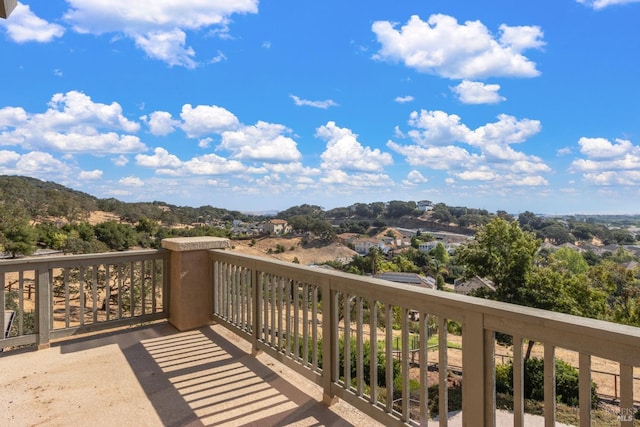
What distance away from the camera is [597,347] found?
1239mm

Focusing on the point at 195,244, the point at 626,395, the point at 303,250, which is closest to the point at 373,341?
the point at 626,395

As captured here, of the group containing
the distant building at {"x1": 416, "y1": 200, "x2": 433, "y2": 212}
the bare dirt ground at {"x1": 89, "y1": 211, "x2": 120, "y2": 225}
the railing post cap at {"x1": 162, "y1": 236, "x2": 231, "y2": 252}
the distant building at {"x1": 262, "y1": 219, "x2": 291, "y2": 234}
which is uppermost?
the distant building at {"x1": 416, "y1": 200, "x2": 433, "y2": 212}

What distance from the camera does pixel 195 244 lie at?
413cm

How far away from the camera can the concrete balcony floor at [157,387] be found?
2400 mm

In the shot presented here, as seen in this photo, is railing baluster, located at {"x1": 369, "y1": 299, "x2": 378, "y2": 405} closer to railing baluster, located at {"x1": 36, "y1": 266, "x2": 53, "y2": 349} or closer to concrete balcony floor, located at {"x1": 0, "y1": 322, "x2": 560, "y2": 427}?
concrete balcony floor, located at {"x1": 0, "y1": 322, "x2": 560, "y2": 427}

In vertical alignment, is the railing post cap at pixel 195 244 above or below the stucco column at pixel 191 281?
above

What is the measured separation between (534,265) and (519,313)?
15.8 metres

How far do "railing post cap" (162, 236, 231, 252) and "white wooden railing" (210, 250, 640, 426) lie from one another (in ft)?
2.51

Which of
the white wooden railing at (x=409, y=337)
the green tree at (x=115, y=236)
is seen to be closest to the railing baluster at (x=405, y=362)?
the white wooden railing at (x=409, y=337)

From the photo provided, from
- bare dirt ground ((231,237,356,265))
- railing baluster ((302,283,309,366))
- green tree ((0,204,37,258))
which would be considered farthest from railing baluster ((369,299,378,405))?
bare dirt ground ((231,237,356,265))

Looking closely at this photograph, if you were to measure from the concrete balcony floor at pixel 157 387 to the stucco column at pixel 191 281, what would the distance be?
16.0 inches

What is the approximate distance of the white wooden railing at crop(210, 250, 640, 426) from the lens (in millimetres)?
1283

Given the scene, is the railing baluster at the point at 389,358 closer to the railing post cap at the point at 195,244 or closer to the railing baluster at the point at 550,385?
the railing baluster at the point at 550,385

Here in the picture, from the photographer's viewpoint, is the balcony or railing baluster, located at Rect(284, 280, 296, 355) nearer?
the balcony
